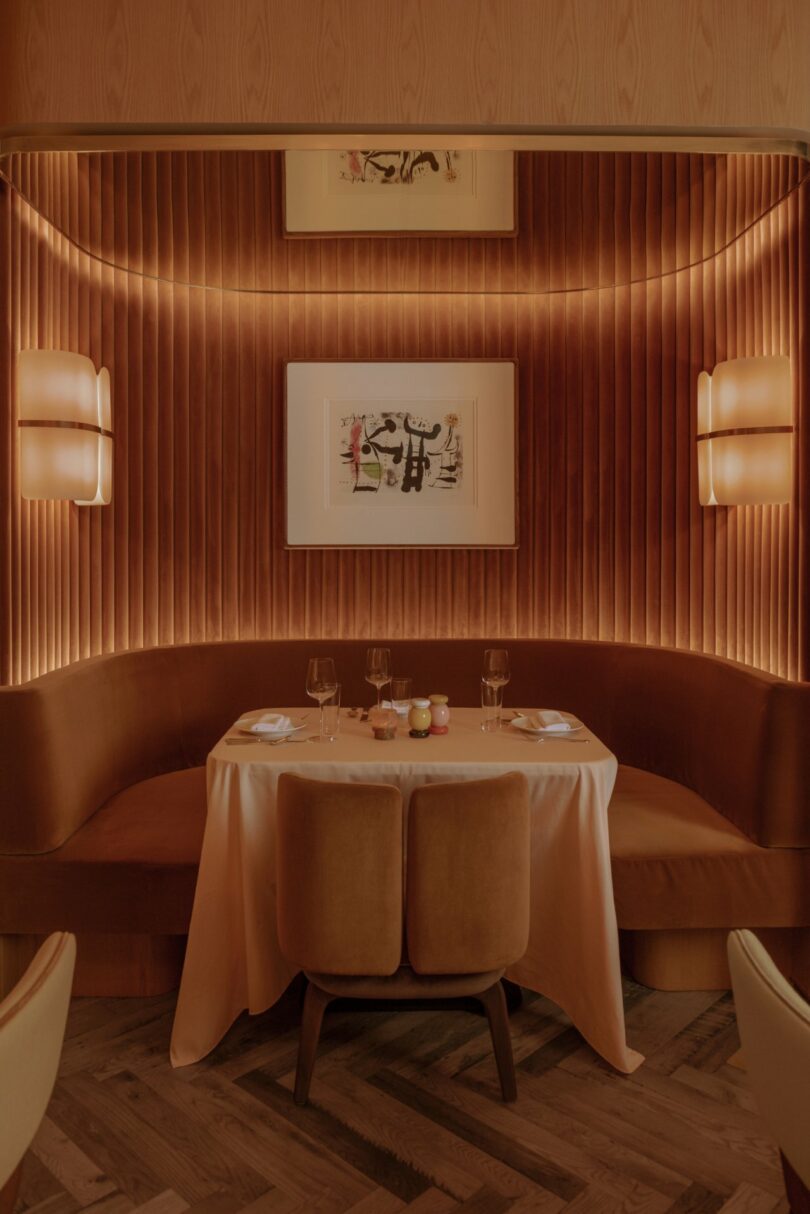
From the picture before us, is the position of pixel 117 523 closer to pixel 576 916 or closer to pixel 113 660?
pixel 113 660

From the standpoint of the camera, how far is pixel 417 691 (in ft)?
11.3

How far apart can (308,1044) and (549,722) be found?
3.53ft

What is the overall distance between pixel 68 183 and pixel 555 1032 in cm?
313

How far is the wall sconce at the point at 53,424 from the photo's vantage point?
3.06m

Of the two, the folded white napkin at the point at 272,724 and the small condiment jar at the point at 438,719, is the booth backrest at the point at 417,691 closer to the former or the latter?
the folded white napkin at the point at 272,724

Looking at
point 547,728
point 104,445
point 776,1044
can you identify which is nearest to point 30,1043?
point 776,1044

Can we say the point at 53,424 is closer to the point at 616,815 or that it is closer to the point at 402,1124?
the point at 616,815

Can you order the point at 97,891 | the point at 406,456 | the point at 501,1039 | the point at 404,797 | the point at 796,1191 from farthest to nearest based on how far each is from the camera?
1. the point at 406,456
2. the point at 97,891
3. the point at 404,797
4. the point at 501,1039
5. the point at 796,1191

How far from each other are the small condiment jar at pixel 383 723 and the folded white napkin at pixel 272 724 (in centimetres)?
25

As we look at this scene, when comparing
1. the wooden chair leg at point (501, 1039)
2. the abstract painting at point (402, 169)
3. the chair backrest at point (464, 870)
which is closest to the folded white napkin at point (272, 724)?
the chair backrest at point (464, 870)

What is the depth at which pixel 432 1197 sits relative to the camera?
5.61 ft

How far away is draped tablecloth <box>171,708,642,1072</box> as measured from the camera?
2.14m

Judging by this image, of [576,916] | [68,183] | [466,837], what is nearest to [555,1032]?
[576,916]

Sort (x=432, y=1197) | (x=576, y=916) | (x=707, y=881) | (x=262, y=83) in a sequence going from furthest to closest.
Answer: (x=707, y=881), (x=576, y=916), (x=262, y=83), (x=432, y=1197)
